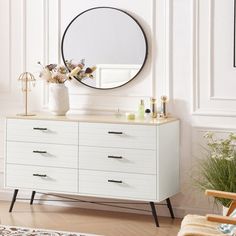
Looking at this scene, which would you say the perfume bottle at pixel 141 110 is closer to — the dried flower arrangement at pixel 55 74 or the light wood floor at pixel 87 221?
the dried flower arrangement at pixel 55 74

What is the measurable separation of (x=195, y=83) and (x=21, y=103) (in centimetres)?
165

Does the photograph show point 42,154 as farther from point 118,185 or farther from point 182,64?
point 182,64

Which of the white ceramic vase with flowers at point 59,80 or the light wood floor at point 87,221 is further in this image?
the white ceramic vase with flowers at point 59,80

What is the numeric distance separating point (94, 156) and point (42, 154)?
1.55 ft

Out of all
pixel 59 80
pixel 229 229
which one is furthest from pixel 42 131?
pixel 229 229

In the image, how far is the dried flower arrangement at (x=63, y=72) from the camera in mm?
5668

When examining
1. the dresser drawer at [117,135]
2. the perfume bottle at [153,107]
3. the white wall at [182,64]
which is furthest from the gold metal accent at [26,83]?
the perfume bottle at [153,107]

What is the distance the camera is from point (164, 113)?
546cm

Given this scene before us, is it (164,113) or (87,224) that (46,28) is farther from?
(87,224)

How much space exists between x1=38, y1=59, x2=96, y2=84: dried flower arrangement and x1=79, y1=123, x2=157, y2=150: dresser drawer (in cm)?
53

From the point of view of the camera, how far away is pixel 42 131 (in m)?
5.50

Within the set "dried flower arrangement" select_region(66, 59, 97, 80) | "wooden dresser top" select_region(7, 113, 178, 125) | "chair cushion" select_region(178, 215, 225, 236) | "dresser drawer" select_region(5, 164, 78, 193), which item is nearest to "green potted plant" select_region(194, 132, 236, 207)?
"wooden dresser top" select_region(7, 113, 178, 125)

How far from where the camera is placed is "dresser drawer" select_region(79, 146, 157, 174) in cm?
516

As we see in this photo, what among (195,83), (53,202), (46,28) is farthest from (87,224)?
(46,28)
